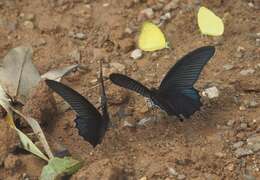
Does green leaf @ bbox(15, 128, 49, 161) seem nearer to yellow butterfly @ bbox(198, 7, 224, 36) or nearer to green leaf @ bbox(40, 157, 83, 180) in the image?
green leaf @ bbox(40, 157, 83, 180)

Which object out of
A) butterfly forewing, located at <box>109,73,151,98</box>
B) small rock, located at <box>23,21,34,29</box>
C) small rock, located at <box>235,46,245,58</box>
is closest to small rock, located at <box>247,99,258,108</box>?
small rock, located at <box>235,46,245,58</box>

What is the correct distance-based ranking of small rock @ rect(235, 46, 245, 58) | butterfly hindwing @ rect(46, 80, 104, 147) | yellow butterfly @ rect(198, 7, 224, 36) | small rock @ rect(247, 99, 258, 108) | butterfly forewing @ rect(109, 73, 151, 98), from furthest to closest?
yellow butterfly @ rect(198, 7, 224, 36), small rock @ rect(235, 46, 245, 58), small rock @ rect(247, 99, 258, 108), butterfly hindwing @ rect(46, 80, 104, 147), butterfly forewing @ rect(109, 73, 151, 98)

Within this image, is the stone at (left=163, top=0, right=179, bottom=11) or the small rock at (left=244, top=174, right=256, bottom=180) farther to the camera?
the stone at (left=163, top=0, right=179, bottom=11)

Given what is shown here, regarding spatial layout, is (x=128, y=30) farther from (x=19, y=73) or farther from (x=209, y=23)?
(x=19, y=73)

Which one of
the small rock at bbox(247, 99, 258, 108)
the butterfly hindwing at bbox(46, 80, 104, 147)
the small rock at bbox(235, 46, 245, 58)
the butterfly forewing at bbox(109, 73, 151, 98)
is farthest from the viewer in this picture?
the small rock at bbox(235, 46, 245, 58)

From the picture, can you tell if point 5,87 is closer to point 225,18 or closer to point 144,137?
point 144,137
